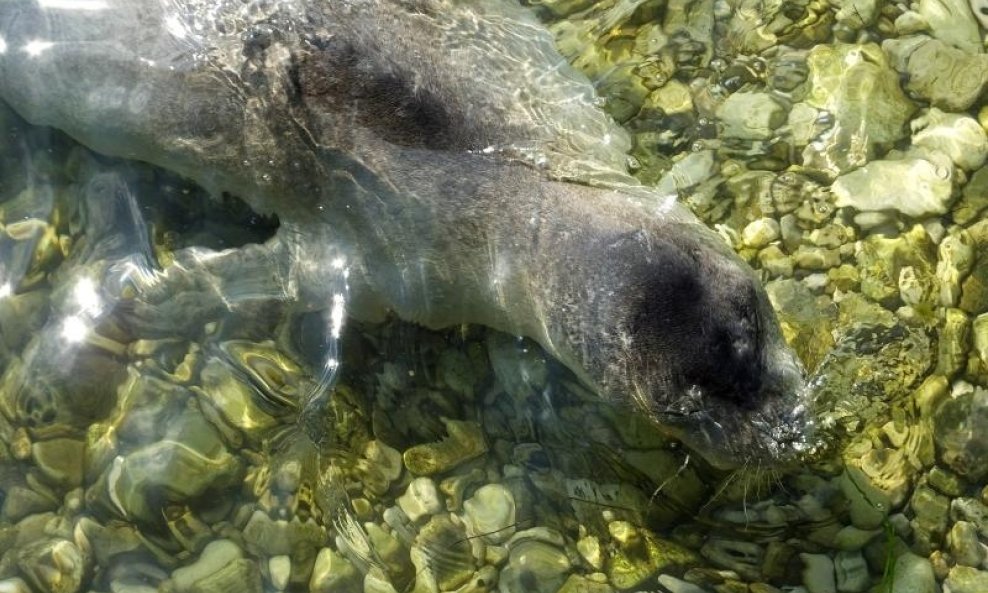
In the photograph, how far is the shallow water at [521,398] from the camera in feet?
16.7

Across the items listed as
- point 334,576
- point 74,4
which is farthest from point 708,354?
point 74,4

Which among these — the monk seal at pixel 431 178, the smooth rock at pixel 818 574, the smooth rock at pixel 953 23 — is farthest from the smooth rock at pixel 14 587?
the smooth rock at pixel 953 23

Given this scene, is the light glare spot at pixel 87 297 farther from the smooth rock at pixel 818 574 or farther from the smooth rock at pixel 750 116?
the smooth rock at pixel 818 574

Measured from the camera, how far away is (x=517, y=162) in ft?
15.9

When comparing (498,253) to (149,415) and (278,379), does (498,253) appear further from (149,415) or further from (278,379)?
(149,415)

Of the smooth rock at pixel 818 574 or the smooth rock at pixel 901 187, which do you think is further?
the smooth rock at pixel 901 187


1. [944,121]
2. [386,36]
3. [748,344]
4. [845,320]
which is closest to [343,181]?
[386,36]

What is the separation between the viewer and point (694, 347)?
386 centimetres

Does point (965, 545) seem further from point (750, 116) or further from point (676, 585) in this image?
point (750, 116)

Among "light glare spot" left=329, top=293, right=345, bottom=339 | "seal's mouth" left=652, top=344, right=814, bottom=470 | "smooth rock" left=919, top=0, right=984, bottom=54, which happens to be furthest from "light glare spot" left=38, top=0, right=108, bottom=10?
"smooth rock" left=919, top=0, right=984, bottom=54

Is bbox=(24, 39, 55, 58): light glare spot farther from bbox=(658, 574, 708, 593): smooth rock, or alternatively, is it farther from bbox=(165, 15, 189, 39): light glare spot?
bbox=(658, 574, 708, 593): smooth rock

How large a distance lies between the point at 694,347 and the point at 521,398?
5.43 feet

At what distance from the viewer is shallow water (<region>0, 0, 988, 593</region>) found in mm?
5090

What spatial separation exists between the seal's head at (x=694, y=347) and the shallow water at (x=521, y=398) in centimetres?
60
